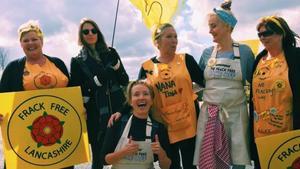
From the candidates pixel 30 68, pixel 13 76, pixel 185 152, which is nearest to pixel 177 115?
pixel 185 152

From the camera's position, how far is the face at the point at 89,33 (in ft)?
15.6

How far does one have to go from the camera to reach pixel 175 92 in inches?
178

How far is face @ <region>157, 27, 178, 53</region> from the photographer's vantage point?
180 inches

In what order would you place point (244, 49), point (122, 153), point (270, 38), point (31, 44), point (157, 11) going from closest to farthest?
point (122, 153) → point (270, 38) → point (31, 44) → point (244, 49) → point (157, 11)

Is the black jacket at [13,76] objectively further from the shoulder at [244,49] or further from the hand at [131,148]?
the shoulder at [244,49]

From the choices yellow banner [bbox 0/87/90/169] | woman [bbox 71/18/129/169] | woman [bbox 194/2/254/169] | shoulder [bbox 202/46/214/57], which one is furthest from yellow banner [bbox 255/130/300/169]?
yellow banner [bbox 0/87/90/169]

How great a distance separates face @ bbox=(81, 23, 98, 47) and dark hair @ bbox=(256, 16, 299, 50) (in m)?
1.77

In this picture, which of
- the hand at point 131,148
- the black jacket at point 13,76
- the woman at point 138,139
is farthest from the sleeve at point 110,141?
the black jacket at point 13,76

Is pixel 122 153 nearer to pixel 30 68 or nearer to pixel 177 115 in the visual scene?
pixel 177 115

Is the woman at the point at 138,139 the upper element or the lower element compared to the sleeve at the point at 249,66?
lower

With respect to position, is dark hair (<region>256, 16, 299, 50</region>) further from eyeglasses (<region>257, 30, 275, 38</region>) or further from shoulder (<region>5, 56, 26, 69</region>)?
shoulder (<region>5, 56, 26, 69</region>)

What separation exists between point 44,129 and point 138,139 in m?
1.05

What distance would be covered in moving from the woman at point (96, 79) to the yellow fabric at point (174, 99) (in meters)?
0.44

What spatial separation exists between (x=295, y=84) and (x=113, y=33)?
2766 mm
